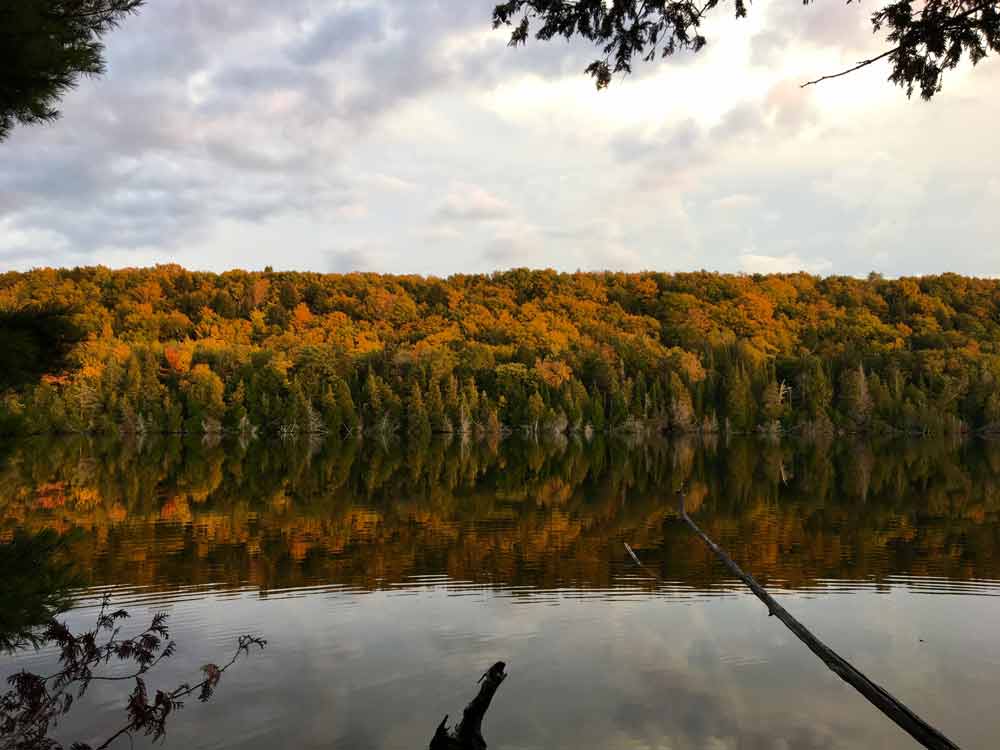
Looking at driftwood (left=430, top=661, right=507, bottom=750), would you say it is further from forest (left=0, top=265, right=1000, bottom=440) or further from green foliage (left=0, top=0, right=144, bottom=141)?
forest (left=0, top=265, right=1000, bottom=440)

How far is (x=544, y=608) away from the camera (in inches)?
550

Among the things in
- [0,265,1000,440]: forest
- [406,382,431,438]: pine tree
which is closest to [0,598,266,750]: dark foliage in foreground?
[0,265,1000,440]: forest

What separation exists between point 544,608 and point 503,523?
10.1 meters

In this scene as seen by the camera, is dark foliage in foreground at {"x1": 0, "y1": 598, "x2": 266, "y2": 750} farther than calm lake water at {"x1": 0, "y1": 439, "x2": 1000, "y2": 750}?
No

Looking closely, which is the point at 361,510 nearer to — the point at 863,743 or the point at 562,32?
the point at 863,743

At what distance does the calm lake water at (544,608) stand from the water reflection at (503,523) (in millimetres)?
141

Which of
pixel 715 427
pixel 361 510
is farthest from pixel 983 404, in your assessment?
pixel 361 510

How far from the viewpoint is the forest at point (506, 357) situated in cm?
9688

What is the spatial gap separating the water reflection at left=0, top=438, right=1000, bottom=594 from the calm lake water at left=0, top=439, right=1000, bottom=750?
0.14 meters

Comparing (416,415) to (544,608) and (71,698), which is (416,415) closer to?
(544,608)

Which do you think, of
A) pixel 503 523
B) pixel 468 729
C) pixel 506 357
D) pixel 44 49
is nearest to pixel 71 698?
pixel 468 729

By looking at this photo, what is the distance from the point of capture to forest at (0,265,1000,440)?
318ft

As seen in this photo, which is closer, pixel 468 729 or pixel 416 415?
pixel 468 729

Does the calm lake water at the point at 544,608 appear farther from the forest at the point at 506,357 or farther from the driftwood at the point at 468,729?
the forest at the point at 506,357
